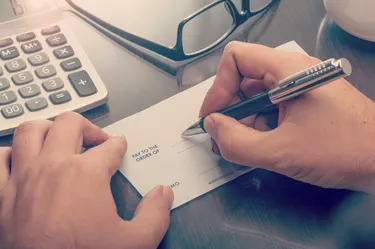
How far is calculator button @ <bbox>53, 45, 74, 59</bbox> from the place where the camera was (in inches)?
19.5

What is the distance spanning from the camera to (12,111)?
453mm

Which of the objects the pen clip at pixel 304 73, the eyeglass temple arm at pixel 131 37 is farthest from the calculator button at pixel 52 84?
the pen clip at pixel 304 73

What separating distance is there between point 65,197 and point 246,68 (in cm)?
19

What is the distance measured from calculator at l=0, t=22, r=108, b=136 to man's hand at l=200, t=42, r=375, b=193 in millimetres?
129

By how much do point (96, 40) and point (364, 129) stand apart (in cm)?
30

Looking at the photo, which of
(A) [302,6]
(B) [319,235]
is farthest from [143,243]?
(A) [302,6]

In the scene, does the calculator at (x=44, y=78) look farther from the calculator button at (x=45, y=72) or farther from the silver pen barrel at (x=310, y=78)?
the silver pen barrel at (x=310, y=78)

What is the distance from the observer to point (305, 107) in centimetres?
39

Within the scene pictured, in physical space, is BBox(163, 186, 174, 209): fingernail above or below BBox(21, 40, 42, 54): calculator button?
below

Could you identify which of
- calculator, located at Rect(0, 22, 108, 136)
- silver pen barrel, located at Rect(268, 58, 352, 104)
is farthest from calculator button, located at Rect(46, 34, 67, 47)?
silver pen barrel, located at Rect(268, 58, 352, 104)

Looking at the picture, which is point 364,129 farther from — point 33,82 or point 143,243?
point 33,82

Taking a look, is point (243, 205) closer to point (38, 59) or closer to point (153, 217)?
point (153, 217)

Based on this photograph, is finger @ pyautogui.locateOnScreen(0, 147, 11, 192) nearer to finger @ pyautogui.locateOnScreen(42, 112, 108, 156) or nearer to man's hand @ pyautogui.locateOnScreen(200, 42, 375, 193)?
finger @ pyautogui.locateOnScreen(42, 112, 108, 156)

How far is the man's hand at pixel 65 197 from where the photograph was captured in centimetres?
37
